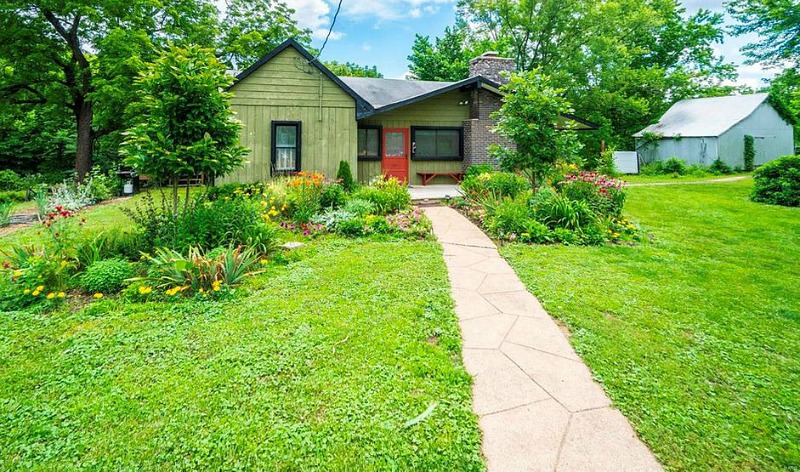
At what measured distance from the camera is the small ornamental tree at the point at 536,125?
24.1 feet

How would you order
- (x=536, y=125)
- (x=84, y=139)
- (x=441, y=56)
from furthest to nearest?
(x=441, y=56)
(x=84, y=139)
(x=536, y=125)

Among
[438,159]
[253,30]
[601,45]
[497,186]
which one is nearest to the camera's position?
[497,186]

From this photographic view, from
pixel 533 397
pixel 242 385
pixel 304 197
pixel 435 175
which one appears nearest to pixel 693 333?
pixel 533 397

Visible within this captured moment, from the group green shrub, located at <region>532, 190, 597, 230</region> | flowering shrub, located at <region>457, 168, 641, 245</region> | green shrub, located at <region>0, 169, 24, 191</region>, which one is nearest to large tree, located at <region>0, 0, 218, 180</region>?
green shrub, located at <region>0, 169, 24, 191</region>

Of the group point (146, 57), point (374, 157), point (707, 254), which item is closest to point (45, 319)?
point (707, 254)

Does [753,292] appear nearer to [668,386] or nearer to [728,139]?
[668,386]

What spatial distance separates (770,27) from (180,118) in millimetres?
23090

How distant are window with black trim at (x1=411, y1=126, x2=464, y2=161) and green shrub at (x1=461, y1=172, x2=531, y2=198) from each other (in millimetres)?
4247

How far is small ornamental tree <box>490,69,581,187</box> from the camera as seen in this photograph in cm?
734

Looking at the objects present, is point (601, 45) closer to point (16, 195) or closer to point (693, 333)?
point (693, 333)

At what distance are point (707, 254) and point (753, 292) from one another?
64.4 inches

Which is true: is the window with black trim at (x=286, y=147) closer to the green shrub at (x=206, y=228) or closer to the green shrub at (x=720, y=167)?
the green shrub at (x=206, y=228)

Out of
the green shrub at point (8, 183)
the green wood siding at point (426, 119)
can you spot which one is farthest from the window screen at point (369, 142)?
the green shrub at point (8, 183)

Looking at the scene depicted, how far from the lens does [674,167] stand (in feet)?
60.6
